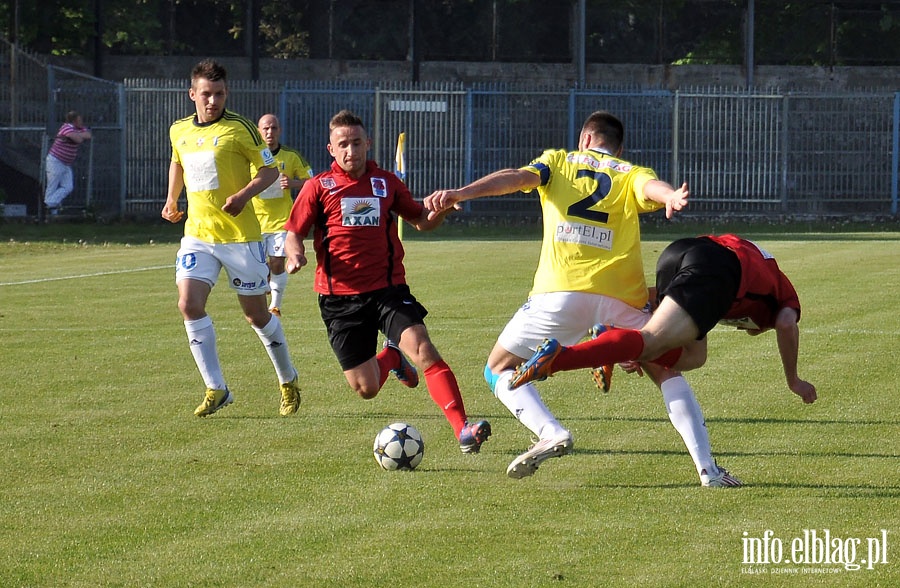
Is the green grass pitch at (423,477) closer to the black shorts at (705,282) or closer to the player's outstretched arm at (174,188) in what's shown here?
the black shorts at (705,282)

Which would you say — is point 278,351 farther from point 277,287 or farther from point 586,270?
point 277,287

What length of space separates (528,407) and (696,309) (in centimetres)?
95

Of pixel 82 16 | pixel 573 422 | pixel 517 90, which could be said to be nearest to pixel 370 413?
pixel 573 422

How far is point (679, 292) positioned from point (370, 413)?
9.62 ft

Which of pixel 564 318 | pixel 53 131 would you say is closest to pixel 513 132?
pixel 53 131

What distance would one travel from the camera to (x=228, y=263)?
29.6 feet

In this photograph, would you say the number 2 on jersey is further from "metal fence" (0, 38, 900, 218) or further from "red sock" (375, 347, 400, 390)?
"metal fence" (0, 38, 900, 218)

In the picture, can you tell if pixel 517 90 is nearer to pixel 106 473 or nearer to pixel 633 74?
pixel 633 74

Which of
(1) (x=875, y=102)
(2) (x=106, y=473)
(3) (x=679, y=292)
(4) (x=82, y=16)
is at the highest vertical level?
(4) (x=82, y=16)

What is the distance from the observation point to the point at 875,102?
31.8 metres

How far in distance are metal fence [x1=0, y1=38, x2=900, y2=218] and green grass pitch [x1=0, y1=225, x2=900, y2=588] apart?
1815 cm

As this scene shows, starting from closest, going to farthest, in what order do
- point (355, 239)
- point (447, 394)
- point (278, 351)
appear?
point (447, 394)
point (355, 239)
point (278, 351)

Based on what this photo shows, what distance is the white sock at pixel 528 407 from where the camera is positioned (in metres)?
6.39

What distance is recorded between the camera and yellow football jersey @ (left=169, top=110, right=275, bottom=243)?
29.7 feet
